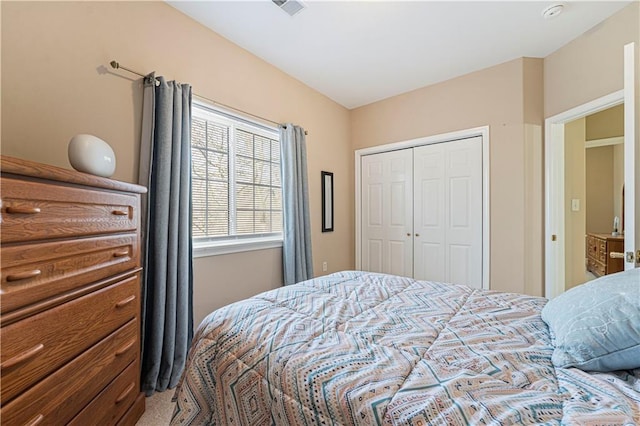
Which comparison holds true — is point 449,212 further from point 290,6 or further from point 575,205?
point 290,6

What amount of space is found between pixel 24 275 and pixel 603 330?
177 centimetres

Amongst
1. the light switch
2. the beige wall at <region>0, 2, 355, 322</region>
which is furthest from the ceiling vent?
the light switch

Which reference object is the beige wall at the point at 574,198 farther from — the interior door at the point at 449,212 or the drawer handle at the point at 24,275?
the drawer handle at the point at 24,275

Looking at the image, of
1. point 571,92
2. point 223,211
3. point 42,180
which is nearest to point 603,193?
point 571,92

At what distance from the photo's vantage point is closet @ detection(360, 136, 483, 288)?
3080mm

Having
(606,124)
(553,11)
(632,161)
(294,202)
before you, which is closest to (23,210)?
(294,202)

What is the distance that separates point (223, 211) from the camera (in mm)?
2504

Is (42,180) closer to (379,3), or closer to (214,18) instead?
(214,18)

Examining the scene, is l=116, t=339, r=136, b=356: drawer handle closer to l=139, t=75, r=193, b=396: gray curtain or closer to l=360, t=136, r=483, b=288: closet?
l=139, t=75, r=193, b=396: gray curtain

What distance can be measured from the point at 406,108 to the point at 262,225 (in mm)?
2374

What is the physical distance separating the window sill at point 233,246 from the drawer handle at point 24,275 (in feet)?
4.21

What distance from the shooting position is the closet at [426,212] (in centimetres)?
308

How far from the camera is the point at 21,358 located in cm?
84

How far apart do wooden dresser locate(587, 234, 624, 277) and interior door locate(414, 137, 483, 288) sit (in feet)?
4.89
